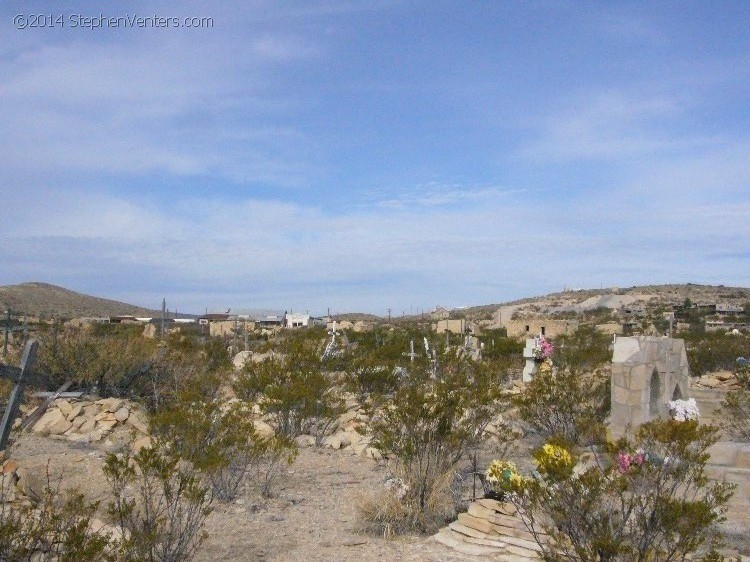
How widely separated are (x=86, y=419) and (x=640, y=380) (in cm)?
957

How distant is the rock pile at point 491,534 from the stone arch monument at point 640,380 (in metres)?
4.32

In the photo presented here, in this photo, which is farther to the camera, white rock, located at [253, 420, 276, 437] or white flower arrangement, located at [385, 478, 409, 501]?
white rock, located at [253, 420, 276, 437]

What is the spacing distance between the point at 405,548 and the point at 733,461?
5088 millimetres

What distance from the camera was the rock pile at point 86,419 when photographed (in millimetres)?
13008

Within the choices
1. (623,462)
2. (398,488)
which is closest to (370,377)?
(398,488)

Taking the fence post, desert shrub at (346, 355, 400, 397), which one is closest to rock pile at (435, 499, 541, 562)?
the fence post

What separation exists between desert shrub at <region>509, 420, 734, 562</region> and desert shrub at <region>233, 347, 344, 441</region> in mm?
7811

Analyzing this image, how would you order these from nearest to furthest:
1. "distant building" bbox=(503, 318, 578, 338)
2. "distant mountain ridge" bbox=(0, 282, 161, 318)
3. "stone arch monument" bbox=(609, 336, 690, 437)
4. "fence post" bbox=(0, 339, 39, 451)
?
"fence post" bbox=(0, 339, 39, 451), "stone arch monument" bbox=(609, 336, 690, 437), "distant building" bbox=(503, 318, 578, 338), "distant mountain ridge" bbox=(0, 282, 161, 318)

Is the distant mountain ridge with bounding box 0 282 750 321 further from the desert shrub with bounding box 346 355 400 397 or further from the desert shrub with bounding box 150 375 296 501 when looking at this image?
the desert shrub with bounding box 150 375 296 501

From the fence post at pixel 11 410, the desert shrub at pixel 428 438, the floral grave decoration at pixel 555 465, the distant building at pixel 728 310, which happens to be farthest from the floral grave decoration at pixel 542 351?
the distant building at pixel 728 310

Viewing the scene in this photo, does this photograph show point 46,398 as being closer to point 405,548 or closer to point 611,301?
point 405,548

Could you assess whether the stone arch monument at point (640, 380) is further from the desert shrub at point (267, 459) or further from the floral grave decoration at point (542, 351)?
A: the floral grave decoration at point (542, 351)

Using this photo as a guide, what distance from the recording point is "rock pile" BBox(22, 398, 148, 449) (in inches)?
512

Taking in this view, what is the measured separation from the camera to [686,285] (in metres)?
80.1
